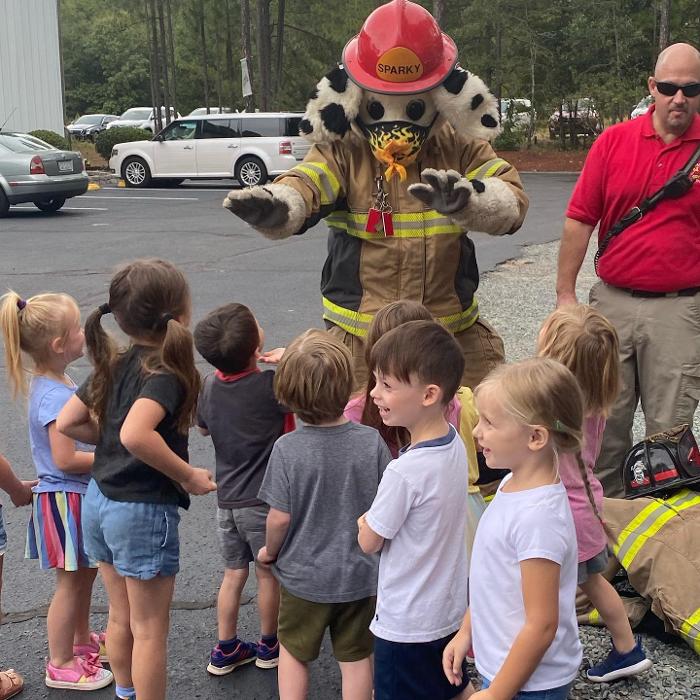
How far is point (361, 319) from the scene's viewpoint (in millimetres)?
3518

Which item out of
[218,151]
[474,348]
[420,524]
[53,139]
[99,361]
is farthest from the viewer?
[53,139]

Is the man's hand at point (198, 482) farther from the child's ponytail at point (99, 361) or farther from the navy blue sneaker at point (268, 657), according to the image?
the navy blue sneaker at point (268, 657)

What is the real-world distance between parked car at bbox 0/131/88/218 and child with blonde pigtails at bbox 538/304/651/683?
44.4 ft

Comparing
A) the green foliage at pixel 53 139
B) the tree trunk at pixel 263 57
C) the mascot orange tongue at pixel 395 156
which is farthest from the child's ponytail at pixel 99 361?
the tree trunk at pixel 263 57

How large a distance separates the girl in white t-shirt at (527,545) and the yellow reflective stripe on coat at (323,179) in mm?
1534

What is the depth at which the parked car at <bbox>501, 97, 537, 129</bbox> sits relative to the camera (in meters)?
28.9

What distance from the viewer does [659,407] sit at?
3.88 m

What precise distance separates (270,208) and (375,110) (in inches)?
22.6

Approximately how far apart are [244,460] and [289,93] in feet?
107

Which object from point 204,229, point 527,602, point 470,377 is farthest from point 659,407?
point 204,229

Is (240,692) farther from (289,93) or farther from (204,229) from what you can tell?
(289,93)

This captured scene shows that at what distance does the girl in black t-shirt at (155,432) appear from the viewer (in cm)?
270

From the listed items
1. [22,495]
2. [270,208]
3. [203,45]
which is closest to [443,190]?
[270,208]

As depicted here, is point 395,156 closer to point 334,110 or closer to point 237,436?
point 334,110
